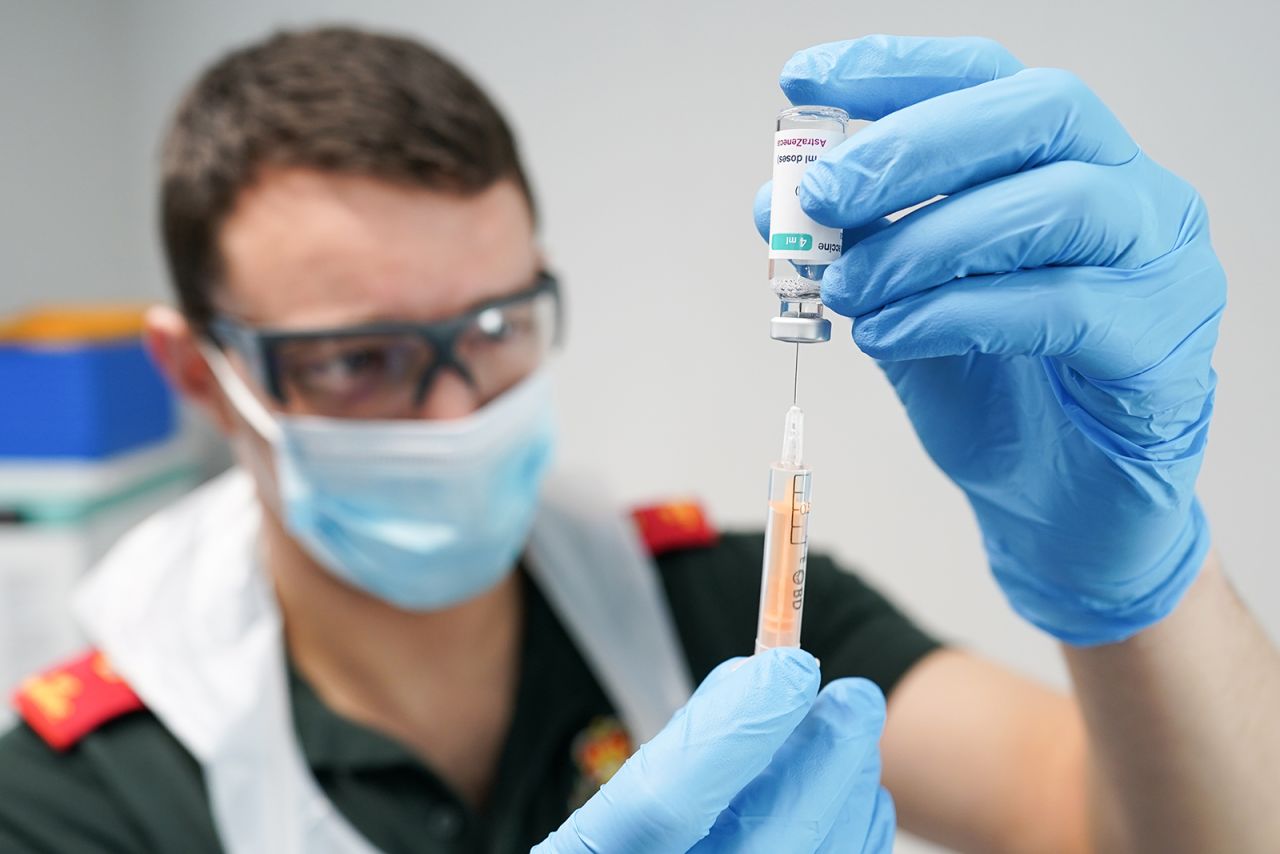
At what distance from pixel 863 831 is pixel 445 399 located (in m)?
0.66

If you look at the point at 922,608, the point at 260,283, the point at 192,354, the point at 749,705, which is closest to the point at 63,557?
the point at 192,354

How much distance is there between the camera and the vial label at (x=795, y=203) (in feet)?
1.86

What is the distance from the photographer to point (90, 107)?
2252mm

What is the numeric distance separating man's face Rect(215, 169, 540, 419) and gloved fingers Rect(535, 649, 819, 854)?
1.98 ft

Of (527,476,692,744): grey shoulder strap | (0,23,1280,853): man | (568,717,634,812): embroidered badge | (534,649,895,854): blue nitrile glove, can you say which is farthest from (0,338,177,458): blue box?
(534,649,895,854): blue nitrile glove

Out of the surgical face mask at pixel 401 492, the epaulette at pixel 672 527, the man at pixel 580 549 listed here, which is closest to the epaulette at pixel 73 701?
the man at pixel 580 549

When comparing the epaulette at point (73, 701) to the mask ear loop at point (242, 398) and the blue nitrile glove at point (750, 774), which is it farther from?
the blue nitrile glove at point (750, 774)

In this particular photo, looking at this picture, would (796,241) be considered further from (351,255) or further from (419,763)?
(419,763)

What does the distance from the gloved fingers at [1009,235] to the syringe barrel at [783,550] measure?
0.39ft

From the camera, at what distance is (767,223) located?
0.64m

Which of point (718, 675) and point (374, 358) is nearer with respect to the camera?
point (718, 675)

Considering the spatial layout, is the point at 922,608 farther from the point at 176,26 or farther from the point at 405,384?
the point at 176,26

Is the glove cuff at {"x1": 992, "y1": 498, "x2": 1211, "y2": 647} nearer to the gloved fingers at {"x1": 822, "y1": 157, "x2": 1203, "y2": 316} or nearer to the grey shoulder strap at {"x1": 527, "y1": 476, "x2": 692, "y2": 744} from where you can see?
the gloved fingers at {"x1": 822, "y1": 157, "x2": 1203, "y2": 316}

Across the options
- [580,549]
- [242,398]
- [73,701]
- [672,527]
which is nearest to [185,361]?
[242,398]
